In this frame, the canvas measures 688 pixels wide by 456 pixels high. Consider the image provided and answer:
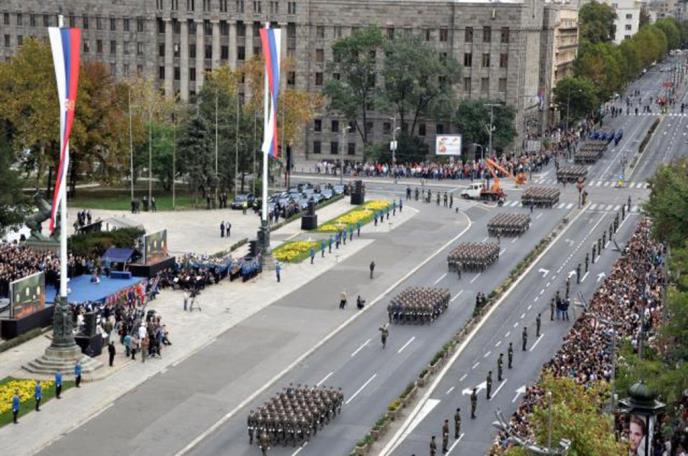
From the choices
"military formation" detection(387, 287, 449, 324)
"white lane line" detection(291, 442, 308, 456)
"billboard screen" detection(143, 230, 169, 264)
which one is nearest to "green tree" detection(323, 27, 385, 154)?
"billboard screen" detection(143, 230, 169, 264)

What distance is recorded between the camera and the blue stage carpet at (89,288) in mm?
73938

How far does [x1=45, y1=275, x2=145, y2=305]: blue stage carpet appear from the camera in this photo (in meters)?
73.9

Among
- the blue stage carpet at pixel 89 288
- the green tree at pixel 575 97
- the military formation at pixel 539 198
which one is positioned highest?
the green tree at pixel 575 97

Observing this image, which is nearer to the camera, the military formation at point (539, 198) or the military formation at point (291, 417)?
the military formation at point (291, 417)

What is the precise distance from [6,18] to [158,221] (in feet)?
221

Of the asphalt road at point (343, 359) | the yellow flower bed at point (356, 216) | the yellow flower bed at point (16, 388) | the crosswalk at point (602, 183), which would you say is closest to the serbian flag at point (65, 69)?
the yellow flower bed at point (16, 388)

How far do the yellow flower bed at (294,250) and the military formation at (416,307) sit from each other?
16719mm

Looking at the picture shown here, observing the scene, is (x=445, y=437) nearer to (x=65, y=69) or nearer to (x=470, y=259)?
(x=65, y=69)

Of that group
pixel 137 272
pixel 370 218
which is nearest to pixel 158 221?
pixel 370 218

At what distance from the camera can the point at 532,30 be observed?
15350 cm

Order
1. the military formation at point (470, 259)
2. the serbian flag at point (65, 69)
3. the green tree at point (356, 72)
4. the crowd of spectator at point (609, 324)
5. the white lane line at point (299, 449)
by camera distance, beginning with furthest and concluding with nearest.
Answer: the green tree at point (356, 72)
the military formation at point (470, 259)
the serbian flag at point (65, 69)
the crowd of spectator at point (609, 324)
the white lane line at point (299, 449)

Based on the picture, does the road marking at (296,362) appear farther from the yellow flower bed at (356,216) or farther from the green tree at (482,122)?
the green tree at (482,122)

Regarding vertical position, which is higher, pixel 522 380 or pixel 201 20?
pixel 201 20

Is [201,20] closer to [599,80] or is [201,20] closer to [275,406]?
[599,80]
